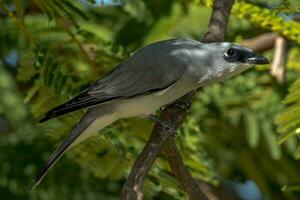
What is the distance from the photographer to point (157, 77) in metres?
3.33

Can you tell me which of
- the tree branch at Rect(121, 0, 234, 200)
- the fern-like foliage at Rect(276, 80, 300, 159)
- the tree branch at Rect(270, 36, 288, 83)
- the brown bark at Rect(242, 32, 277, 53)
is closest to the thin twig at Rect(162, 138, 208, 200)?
the tree branch at Rect(121, 0, 234, 200)

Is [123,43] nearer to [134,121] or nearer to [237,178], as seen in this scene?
[134,121]

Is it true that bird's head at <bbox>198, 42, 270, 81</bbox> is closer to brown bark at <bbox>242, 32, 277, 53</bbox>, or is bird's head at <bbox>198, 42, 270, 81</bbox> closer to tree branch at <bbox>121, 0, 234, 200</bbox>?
tree branch at <bbox>121, 0, 234, 200</bbox>

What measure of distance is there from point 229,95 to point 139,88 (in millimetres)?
908

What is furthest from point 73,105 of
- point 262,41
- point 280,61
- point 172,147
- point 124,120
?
point 262,41

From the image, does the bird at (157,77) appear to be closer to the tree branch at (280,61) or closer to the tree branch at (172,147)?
the tree branch at (172,147)

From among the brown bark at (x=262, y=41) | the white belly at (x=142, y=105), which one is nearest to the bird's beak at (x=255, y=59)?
the white belly at (x=142, y=105)

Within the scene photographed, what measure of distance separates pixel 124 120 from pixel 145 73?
0.29 m

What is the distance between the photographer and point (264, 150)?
427 centimetres

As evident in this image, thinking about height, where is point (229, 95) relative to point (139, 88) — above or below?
below

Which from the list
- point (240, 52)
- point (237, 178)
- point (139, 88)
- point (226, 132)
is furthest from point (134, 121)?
point (237, 178)

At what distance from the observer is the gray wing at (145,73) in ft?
10.8

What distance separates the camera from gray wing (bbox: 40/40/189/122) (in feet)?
10.8

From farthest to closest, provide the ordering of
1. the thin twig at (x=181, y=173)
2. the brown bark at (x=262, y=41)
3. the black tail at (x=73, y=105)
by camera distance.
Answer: the brown bark at (x=262, y=41) < the black tail at (x=73, y=105) < the thin twig at (x=181, y=173)
